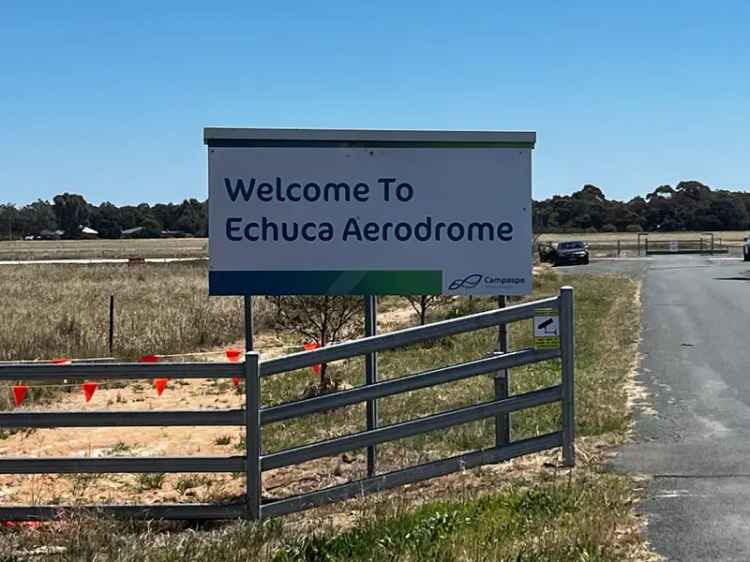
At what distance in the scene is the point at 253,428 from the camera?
5.55m

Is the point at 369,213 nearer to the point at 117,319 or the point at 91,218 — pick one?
the point at 117,319

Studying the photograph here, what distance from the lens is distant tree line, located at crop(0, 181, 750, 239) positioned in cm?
12456

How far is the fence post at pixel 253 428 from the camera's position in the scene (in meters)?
5.53

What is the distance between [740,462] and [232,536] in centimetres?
358

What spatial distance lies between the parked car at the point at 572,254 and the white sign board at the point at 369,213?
152 feet

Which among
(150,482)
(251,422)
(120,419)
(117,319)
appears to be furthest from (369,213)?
(117,319)

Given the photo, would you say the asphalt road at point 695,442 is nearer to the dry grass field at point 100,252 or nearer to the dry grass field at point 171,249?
the dry grass field at point 100,252

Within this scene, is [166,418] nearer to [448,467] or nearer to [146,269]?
[448,467]

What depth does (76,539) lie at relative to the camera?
502 centimetres

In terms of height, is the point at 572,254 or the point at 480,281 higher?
the point at 480,281

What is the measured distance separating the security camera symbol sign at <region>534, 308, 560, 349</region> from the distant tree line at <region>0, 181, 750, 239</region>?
96.7m

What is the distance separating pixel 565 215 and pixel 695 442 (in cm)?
12425

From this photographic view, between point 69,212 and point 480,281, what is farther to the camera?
point 69,212

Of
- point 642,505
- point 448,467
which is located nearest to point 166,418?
point 448,467
